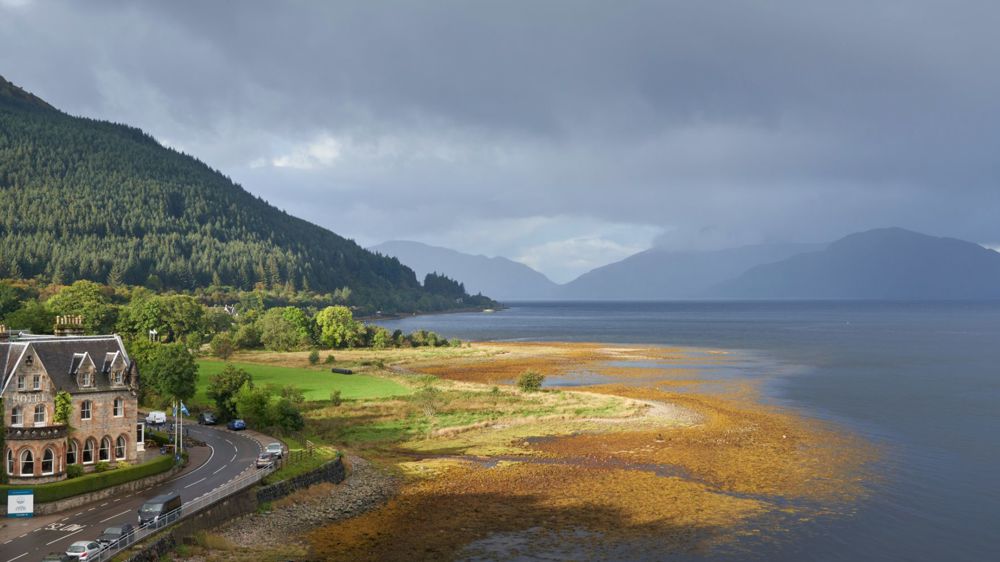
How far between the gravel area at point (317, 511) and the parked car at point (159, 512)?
13.1ft

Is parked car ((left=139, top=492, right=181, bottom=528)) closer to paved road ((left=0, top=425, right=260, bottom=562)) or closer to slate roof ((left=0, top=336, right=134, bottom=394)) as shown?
paved road ((left=0, top=425, right=260, bottom=562))

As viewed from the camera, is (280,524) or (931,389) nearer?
(280,524)

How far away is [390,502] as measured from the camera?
60906 mm

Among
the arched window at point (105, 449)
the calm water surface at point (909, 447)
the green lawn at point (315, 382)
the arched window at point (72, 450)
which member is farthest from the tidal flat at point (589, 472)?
the arched window at point (72, 450)

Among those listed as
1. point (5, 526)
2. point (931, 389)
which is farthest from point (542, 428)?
point (931, 389)

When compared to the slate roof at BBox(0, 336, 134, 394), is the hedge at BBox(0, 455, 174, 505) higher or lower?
lower

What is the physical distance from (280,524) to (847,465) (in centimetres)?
5379

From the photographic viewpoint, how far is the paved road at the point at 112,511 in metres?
43.0

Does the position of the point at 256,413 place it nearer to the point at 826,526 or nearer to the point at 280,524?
the point at 280,524

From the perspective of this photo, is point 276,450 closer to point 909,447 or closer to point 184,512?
point 184,512

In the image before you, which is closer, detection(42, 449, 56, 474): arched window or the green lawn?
detection(42, 449, 56, 474): arched window

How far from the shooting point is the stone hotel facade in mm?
52250

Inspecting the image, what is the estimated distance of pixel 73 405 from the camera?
5594 centimetres

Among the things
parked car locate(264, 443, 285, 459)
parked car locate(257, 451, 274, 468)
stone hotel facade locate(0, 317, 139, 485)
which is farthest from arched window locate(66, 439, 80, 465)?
parked car locate(264, 443, 285, 459)
